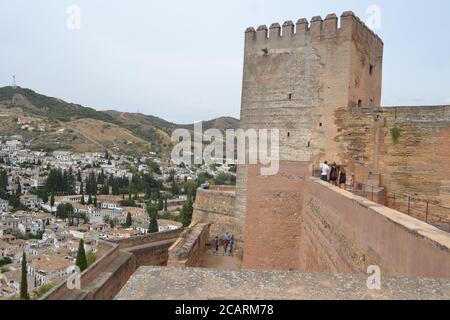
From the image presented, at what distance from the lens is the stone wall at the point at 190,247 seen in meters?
11.5

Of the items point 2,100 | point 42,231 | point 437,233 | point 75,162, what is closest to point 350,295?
A: point 437,233

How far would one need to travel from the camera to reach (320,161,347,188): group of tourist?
32.0ft

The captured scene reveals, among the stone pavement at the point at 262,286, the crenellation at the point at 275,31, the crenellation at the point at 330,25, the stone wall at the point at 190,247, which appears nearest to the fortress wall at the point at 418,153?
the crenellation at the point at 330,25

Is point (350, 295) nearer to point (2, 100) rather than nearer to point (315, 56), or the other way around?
point (315, 56)

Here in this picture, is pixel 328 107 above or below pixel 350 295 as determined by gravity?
above

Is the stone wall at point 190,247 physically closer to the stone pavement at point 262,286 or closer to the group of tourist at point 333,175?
the group of tourist at point 333,175

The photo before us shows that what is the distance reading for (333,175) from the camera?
995 centimetres

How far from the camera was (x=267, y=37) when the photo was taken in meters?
11.9

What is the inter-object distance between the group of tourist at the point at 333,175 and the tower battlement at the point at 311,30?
3.45 meters

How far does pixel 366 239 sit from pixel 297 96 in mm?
6373

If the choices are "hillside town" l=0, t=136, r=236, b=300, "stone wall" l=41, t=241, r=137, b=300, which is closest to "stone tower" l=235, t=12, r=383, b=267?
"stone wall" l=41, t=241, r=137, b=300

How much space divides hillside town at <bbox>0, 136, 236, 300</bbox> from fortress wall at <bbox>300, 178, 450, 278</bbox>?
65.6ft

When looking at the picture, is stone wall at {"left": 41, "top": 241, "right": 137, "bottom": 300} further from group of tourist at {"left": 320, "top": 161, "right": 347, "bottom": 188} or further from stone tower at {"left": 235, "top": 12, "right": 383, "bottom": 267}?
group of tourist at {"left": 320, "top": 161, "right": 347, "bottom": 188}

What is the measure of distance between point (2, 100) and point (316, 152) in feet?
496
